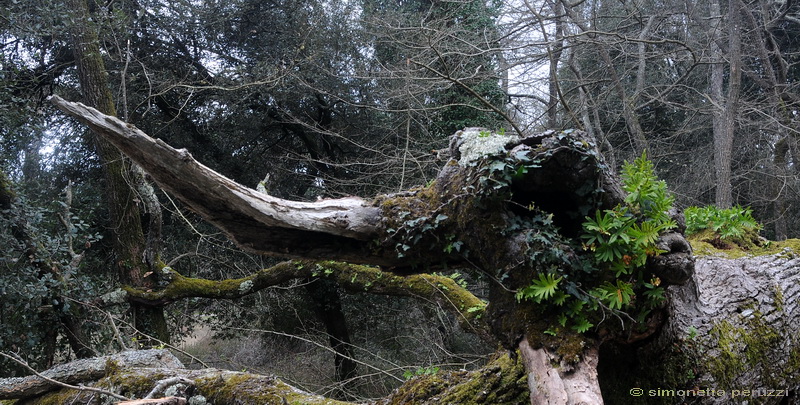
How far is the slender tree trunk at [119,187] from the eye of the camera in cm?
517

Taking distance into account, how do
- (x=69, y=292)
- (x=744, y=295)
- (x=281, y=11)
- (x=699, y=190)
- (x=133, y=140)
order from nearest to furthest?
(x=133, y=140)
(x=744, y=295)
(x=69, y=292)
(x=281, y=11)
(x=699, y=190)

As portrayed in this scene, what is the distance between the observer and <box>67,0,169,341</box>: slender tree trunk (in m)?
5.17

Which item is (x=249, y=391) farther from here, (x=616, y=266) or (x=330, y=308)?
(x=330, y=308)

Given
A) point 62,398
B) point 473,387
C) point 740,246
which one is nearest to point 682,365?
point 473,387

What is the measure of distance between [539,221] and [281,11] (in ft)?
21.1

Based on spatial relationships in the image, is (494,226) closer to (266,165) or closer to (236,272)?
(236,272)

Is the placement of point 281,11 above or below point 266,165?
above

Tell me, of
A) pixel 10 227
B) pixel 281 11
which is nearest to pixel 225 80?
pixel 281 11

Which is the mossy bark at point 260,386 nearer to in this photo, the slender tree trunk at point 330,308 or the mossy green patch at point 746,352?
the mossy green patch at point 746,352

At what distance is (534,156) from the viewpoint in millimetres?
1975

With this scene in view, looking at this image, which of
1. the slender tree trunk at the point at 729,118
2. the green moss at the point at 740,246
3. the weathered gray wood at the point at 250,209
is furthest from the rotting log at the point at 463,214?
the slender tree trunk at the point at 729,118

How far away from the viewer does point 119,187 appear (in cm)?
550

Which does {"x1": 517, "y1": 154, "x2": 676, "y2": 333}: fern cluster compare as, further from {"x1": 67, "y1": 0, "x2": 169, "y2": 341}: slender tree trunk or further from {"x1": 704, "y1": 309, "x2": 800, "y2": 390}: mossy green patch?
{"x1": 67, "y1": 0, "x2": 169, "y2": 341}: slender tree trunk

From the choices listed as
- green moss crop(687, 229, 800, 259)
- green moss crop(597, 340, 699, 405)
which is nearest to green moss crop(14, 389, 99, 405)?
green moss crop(597, 340, 699, 405)
